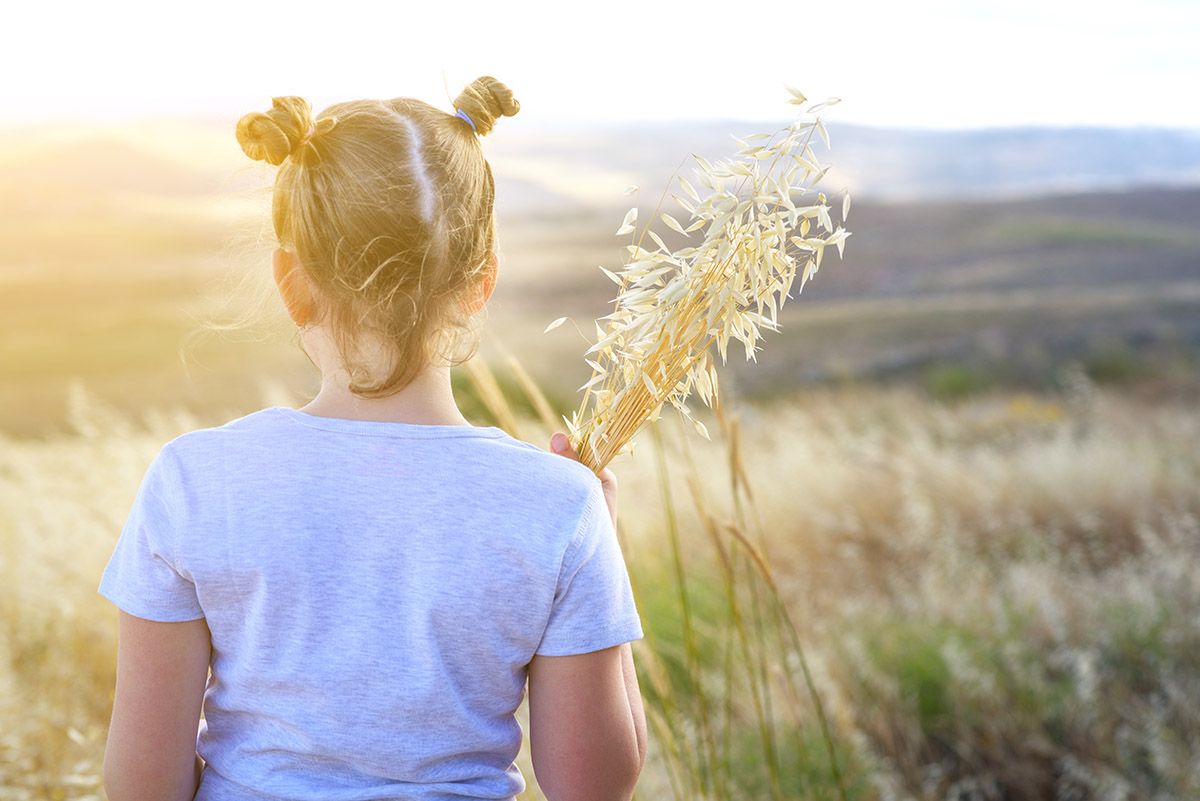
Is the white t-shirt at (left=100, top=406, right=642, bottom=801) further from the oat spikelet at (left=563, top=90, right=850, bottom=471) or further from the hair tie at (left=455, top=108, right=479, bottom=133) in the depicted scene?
the hair tie at (left=455, top=108, right=479, bottom=133)

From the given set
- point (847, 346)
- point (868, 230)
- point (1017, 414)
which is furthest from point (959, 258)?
point (1017, 414)

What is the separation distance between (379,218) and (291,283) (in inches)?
6.7

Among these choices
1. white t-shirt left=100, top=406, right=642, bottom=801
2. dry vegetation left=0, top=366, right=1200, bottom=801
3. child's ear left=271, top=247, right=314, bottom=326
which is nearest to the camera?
white t-shirt left=100, top=406, right=642, bottom=801

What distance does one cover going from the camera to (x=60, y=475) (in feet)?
17.1

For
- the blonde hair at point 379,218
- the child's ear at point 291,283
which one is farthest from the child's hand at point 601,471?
the child's ear at point 291,283

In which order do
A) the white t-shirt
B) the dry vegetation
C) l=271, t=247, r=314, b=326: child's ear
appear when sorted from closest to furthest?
the white t-shirt, l=271, t=247, r=314, b=326: child's ear, the dry vegetation

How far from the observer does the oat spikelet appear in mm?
1271

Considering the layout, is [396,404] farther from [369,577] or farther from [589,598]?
[589,598]

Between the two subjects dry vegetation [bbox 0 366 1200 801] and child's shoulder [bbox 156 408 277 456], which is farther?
dry vegetation [bbox 0 366 1200 801]

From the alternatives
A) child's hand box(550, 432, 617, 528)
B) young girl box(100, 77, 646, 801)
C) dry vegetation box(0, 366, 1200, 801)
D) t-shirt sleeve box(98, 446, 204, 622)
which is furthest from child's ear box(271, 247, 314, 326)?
dry vegetation box(0, 366, 1200, 801)

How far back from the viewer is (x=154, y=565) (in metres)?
1.26

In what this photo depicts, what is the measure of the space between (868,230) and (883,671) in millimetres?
40512

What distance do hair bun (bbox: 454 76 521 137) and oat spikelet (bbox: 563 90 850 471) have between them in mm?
237

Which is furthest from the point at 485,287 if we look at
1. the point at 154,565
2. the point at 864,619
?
the point at 864,619
